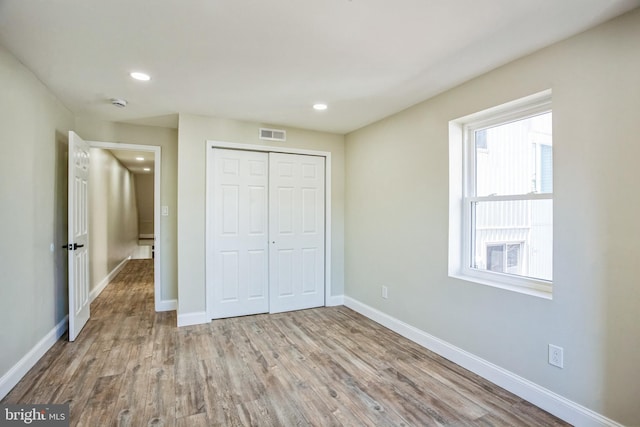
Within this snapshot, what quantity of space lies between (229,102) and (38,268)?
2.28 metres

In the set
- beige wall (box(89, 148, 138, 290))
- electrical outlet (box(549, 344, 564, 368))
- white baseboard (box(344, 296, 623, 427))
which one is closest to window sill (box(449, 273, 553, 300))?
electrical outlet (box(549, 344, 564, 368))

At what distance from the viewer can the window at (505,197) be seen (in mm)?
2303

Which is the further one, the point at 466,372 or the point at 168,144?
the point at 168,144

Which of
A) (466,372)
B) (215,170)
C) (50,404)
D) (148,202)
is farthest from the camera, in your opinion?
(148,202)

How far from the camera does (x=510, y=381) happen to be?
2.35 m

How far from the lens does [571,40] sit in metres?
2.02

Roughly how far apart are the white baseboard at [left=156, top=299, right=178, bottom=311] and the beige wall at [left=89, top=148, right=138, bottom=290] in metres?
1.24

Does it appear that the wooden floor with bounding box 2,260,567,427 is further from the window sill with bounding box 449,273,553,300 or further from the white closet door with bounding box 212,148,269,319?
the window sill with bounding box 449,273,553,300

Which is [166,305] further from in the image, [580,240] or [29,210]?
[580,240]

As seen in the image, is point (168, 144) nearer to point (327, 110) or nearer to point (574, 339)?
point (327, 110)

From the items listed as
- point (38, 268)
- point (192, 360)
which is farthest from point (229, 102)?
point (192, 360)

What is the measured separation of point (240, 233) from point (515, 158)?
303 centimetres

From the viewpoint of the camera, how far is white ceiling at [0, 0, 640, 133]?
1762 mm

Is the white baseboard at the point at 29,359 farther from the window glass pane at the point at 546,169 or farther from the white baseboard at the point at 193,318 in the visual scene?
the window glass pane at the point at 546,169
